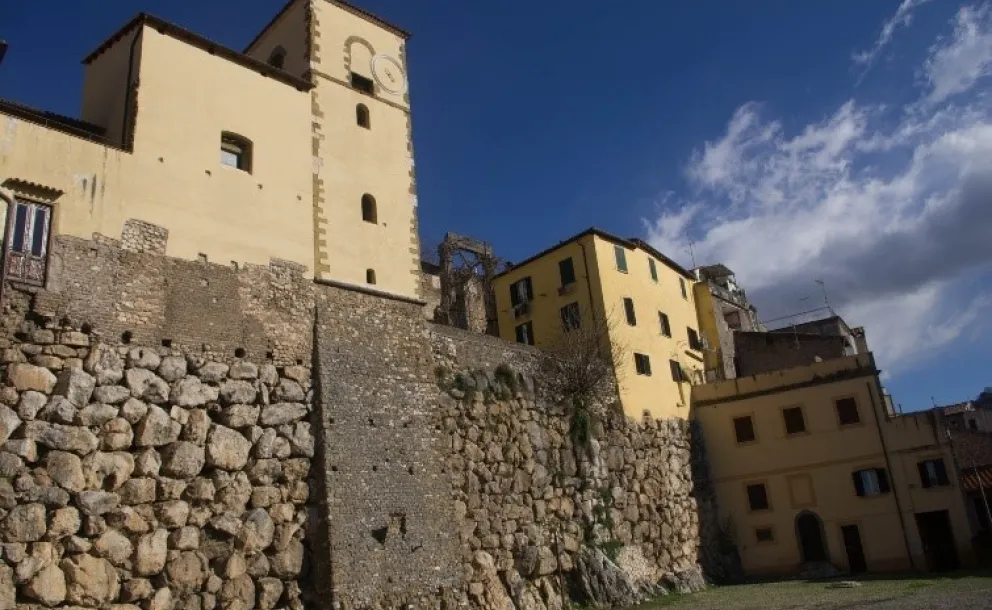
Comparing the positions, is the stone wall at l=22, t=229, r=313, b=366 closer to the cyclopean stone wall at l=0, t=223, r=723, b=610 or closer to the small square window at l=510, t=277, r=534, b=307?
the cyclopean stone wall at l=0, t=223, r=723, b=610

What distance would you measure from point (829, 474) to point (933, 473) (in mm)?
3449

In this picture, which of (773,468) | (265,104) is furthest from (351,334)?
(773,468)

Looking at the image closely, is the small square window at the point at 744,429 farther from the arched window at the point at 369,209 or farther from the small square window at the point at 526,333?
the arched window at the point at 369,209

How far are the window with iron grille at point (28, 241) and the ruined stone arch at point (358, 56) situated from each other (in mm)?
10083

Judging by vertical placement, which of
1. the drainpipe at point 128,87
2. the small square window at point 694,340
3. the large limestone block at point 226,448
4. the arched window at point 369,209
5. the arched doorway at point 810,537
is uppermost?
the drainpipe at point 128,87

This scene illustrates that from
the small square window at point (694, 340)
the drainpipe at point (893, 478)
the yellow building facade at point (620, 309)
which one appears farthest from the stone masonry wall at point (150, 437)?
the drainpipe at point (893, 478)

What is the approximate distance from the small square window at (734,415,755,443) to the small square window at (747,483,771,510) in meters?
1.79

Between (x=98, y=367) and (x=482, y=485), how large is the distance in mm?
10422

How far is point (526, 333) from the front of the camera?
33438 millimetres

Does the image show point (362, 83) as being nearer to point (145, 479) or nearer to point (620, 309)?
point (145, 479)

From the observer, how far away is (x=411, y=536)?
1909 centimetres

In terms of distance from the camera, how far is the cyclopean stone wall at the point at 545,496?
21750 millimetres

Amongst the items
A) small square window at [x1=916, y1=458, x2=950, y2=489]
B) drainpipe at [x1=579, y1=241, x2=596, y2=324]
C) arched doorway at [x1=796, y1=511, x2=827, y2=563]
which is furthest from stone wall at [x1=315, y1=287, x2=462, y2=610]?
small square window at [x1=916, y1=458, x2=950, y2=489]

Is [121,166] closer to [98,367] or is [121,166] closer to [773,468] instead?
[98,367]
